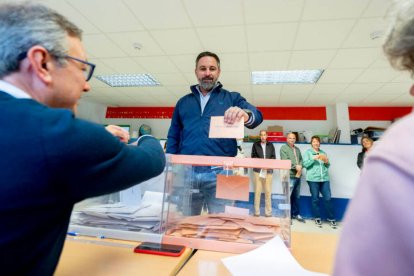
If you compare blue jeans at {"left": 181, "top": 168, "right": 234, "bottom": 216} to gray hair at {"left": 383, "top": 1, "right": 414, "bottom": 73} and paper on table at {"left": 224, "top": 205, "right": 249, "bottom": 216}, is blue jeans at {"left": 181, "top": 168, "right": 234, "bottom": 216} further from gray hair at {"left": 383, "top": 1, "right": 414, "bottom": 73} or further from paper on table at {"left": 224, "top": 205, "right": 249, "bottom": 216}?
gray hair at {"left": 383, "top": 1, "right": 414, "bottom": 73}

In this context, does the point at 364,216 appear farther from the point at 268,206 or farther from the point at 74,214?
the point at 74,214

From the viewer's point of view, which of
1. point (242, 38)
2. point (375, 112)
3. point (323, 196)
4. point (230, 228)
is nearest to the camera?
point (230, 228)

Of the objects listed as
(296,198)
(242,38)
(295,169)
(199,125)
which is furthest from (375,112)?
(199,125)

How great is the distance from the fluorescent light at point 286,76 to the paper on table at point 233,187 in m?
3.48

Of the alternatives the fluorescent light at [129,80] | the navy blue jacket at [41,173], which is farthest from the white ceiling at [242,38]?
the navy blue jacket at [41,173]

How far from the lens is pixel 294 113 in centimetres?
605

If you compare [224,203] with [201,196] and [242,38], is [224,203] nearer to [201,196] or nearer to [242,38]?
[201,196]

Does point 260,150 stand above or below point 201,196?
above

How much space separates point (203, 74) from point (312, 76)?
10.9ft

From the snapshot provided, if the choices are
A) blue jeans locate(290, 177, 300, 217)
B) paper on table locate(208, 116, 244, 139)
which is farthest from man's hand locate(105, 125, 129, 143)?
blue jeans locate(290, 177, 300, 217)

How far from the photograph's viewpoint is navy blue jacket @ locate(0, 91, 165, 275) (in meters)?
0.36

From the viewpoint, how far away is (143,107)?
6750 millimetres

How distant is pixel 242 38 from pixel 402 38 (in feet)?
8.99

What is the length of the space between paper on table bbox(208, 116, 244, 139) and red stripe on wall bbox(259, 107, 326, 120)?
5372 millimetres
